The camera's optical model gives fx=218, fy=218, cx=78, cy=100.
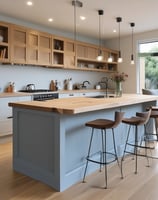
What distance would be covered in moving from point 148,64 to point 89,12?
309 centimetres

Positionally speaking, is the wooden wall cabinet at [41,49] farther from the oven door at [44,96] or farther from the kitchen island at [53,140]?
the kitchen island at [53,140]

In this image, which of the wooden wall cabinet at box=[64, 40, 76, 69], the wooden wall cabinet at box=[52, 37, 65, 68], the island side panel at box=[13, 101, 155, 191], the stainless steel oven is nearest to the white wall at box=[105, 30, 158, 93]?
the wooden wall cabinet at box=[64, 40, 76, 69]

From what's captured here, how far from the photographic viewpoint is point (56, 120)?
246cm

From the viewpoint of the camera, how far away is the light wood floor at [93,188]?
2.37 meters

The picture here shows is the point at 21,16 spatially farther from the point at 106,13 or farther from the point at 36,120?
the point at 36,120

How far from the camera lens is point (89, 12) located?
475 cm

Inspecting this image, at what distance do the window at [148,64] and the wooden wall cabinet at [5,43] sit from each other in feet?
13.9

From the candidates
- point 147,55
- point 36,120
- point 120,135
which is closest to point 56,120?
point 36,120

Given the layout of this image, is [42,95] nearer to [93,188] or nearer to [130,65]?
[93,188]

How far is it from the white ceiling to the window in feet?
2.49

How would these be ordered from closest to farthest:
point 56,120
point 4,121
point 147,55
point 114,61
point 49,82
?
point 56,120 < point 4,121 < point 49,82 < point 147,55 < point 114,61

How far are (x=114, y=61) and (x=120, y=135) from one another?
4318mm

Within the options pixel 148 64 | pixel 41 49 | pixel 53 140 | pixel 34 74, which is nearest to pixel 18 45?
pixel 41 49

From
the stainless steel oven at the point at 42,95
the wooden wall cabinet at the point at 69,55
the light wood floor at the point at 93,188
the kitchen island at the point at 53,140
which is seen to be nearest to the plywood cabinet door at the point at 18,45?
the stainless steel oven at the point at 42,95
